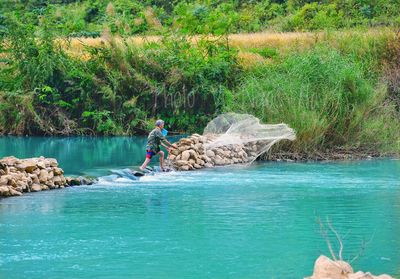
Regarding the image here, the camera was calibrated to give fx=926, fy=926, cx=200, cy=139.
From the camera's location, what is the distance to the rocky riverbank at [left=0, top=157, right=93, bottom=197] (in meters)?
18.3

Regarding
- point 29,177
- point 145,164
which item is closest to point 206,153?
point 145,164

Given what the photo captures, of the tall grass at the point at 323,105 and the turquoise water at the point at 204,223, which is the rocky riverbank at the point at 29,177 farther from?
the tall grass at the point at 323,105

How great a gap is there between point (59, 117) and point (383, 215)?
2012 cm

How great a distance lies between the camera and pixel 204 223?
50.8ft

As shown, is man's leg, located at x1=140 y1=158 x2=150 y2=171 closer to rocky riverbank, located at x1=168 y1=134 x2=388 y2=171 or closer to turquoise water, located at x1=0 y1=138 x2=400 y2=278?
turquoise water, located at x1=0 y1=138 x2=400 y2=278

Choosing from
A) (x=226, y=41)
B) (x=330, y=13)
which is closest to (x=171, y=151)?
(x=226, y=41)

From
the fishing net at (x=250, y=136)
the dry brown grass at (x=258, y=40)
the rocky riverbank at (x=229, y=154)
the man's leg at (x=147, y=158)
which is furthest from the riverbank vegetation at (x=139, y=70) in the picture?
the man's leg at (x=147, y=158)

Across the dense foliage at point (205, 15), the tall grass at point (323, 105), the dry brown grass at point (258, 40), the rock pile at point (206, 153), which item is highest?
the dense foliage at point (205, 15)

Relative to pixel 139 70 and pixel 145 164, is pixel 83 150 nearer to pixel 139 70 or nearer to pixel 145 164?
pixel 145 164

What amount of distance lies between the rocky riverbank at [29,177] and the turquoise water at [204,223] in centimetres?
38

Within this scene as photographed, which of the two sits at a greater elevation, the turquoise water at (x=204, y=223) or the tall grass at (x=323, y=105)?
the tall grass at (x=323, y=105)

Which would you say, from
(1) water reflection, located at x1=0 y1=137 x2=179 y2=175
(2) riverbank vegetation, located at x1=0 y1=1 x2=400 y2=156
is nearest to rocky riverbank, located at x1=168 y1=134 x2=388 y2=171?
(1) water reflection, located at x1=0 y1=137 x2=179 y2=175

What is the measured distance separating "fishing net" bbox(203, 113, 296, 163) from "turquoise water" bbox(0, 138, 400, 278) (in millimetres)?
889

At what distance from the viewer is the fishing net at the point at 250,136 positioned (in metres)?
24.2
